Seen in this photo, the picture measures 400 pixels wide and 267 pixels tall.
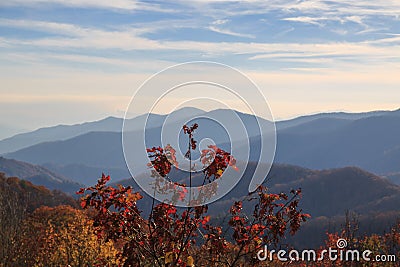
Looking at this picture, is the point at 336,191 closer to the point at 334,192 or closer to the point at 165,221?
the point at 334,192

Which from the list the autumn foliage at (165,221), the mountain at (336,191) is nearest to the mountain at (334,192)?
the mountain at (336,191)

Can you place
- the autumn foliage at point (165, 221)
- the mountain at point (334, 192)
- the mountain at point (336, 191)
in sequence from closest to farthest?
the autumn foliage at point (165, 221) → the mountain at point (334, 192) → the mountain at point (336, 191)

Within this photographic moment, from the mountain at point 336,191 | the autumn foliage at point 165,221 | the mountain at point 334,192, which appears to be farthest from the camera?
the mountain at point 336,191

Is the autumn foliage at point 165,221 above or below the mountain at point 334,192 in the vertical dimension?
below

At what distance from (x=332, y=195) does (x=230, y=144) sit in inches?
5347

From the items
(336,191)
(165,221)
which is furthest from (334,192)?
(165,221)

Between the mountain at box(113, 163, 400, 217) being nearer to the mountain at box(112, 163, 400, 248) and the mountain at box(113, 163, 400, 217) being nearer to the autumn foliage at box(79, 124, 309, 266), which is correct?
the mountain at box(112, 163, 400, 248)

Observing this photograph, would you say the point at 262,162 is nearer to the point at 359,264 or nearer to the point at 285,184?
the point at 359,264

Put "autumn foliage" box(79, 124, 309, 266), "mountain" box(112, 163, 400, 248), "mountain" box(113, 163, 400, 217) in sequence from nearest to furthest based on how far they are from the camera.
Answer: "autumn foliage" box(79, 124, 309, 266) → "mountain" box(112, 163, 400, 248) → "mountain" box(113, 163, 400, 217)

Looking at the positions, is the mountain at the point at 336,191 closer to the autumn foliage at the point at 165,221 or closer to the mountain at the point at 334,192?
the mountain at the point at 334,192

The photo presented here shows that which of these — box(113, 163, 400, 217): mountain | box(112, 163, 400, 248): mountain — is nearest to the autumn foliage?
box(112, 163, 400, 248): mountain

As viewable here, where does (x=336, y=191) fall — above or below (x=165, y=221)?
above

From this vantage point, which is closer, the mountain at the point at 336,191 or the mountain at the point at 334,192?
the mountain at the point at 334,192

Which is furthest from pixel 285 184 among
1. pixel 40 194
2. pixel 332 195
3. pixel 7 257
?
pixel 7 257
